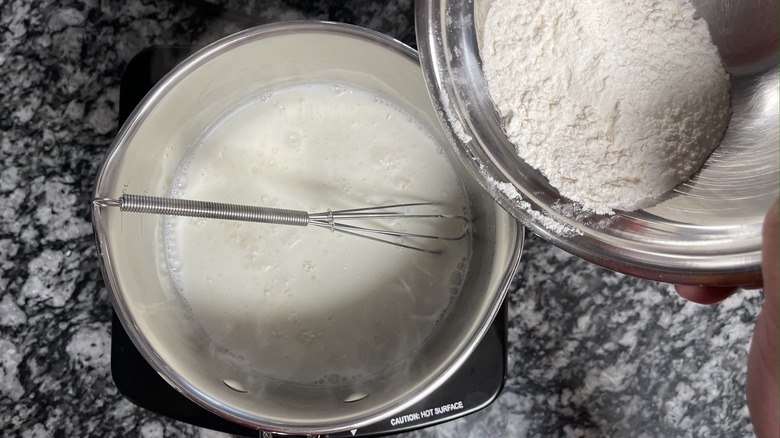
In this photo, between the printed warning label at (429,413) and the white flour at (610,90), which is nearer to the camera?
the white flour at (610,90)

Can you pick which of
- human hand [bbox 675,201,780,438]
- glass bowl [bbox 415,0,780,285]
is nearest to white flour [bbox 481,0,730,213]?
glass bowl [bbox 415,0,780,285]

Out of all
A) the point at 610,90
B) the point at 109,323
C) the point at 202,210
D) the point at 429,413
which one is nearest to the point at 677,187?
the point at 610,90

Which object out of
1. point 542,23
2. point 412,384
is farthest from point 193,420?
point 542,23

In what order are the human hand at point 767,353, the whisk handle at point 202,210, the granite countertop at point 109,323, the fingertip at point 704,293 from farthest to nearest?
the granite countertop at point 109,323 → the fingertip at point 704,293 → the whisk handle at point 202,210 → the human hand at point 767,353

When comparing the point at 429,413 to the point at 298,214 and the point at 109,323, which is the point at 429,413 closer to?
the point at 298,214

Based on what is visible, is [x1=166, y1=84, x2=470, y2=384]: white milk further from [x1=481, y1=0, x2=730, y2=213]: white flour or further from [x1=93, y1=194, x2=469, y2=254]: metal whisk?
[x1=481, y1=0, x2=730, y2=213]: white flour

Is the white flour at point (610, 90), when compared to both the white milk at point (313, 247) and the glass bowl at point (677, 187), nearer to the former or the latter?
the glass bowl at point (677, 187)

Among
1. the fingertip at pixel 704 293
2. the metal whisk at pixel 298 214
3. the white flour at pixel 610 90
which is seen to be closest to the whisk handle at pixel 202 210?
the metal whisk at pixel 298 214
